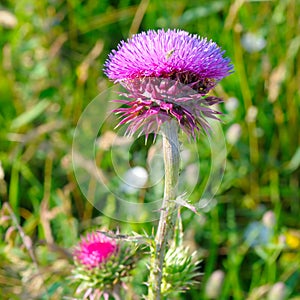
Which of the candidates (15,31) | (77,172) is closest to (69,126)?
(77,172)

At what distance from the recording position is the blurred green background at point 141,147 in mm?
2113

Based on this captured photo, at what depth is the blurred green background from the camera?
211 cm

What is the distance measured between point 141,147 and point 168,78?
120 cm

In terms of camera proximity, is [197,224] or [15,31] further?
[15,31]

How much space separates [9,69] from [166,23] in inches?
32.6

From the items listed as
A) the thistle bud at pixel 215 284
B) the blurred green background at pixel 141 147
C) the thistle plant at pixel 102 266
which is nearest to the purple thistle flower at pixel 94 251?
the thistle plant at pixel 102 266

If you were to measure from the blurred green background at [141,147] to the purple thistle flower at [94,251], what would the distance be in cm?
21

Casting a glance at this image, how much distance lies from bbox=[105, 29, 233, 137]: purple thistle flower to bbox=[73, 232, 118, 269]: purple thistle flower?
0.44 meters

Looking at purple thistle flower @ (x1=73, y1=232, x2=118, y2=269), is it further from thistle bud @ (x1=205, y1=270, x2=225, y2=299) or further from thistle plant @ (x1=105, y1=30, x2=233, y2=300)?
thistle bud @ (x1=205, y1=270, x2=225, y2=299)

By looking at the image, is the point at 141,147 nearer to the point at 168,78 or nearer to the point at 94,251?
the point at 94,251

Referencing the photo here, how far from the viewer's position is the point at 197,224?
225 centimetres

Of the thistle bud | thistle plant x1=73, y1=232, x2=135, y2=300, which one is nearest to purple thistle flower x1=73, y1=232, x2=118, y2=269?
thistle plant x1=73, y1=232, x2=135, y2=300

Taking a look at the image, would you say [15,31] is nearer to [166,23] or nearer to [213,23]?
[166,23]

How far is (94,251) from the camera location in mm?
1564
